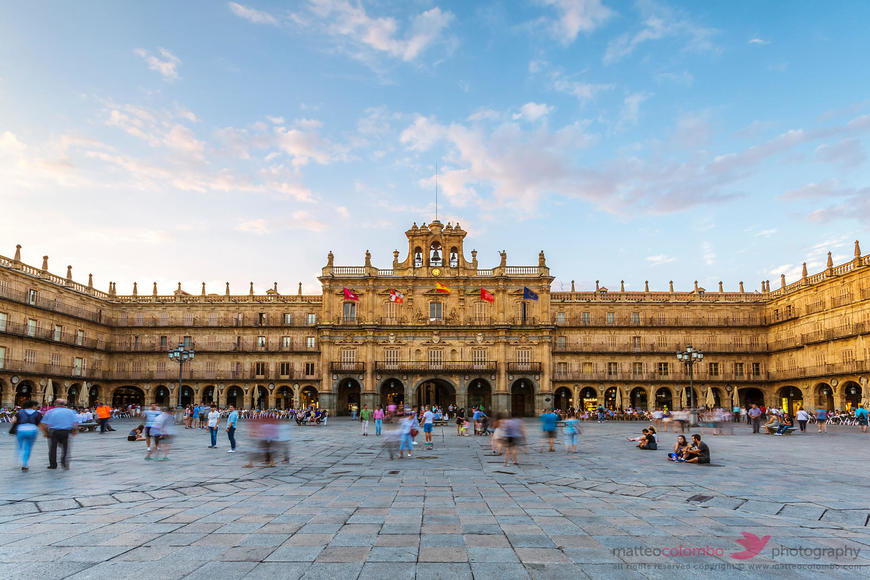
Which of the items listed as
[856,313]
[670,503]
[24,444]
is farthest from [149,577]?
[856,313]

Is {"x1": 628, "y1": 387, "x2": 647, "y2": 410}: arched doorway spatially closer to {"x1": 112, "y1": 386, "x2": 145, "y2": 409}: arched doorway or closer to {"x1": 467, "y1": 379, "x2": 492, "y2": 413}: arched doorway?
{"x1": 467, "y1": 379, "x2": 492, "y2": 413}: arched doorway

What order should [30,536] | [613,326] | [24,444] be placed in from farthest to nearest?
[613,326], [24,444], [30,536]

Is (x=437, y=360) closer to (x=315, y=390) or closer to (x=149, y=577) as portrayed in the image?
(x=315, y=390)

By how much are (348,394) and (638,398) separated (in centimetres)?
2572

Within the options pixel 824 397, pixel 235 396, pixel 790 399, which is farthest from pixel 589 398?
pixel 235 396

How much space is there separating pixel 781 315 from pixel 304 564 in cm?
5281

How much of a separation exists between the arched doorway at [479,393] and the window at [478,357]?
2.67m

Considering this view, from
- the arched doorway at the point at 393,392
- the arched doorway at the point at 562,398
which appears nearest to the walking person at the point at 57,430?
the arched doorway at the point at 393,392

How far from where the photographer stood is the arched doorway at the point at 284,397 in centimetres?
5219

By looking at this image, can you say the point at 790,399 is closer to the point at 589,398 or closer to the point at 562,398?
the point at 589,398

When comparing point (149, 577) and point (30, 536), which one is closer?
point (149, 577)

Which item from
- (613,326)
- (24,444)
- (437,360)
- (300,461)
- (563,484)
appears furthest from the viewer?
(613,326)

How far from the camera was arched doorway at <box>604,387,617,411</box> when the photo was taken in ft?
168

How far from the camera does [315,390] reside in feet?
171
